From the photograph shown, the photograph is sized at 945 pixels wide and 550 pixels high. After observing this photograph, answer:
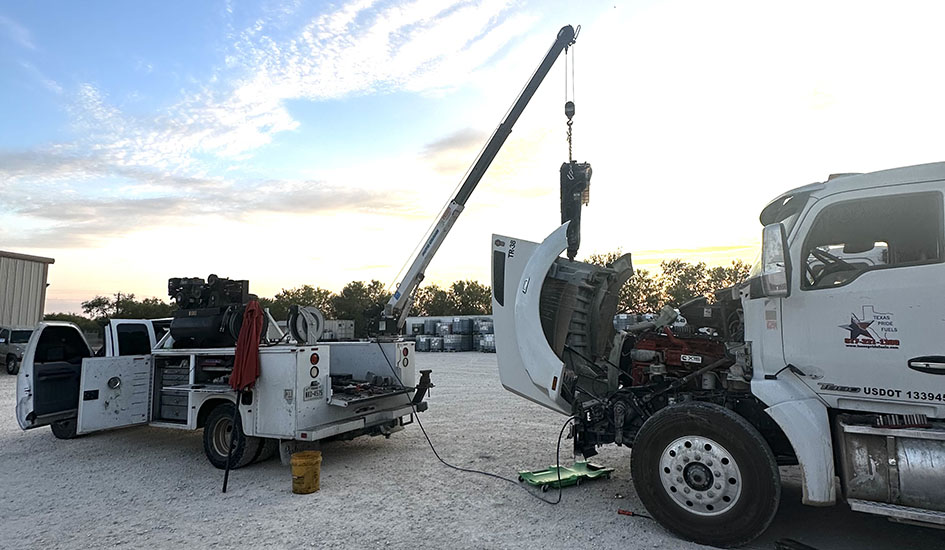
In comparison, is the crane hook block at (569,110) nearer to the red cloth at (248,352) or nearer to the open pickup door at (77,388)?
the red cloth at (248,352)

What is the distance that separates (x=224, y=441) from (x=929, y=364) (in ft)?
24.6

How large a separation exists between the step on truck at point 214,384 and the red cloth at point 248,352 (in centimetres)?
13

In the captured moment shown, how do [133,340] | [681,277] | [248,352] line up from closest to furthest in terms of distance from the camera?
[248,352]
[133,340]
[681,277]

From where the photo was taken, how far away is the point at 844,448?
4.11 metres

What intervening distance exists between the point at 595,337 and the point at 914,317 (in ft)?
9.28

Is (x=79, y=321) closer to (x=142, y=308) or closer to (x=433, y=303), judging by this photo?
(x=142, y=308)

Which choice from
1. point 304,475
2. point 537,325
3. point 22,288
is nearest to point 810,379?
point 537,325

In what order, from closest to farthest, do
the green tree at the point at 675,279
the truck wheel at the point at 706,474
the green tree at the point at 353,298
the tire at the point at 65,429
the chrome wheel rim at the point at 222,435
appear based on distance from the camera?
1. the truck wheel at the point at 706,474
2. the chrome wheel rim at the point at 222,435
3. the tire at the point at 65,429
4. the green tree at the point at 675,279
5. the green tree at the point at 353,298

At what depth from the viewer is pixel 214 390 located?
7.13 m

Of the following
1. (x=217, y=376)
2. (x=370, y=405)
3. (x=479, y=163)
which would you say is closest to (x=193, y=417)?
(x=217, y=376)

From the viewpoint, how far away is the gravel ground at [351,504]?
4.68 m

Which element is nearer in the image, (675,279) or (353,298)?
(675,279)

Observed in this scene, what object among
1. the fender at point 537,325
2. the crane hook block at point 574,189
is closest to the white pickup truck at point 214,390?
the fender at point 537,325

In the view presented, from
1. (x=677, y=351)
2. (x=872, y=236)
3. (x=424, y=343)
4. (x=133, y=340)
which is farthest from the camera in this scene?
(x=424, y=343)
